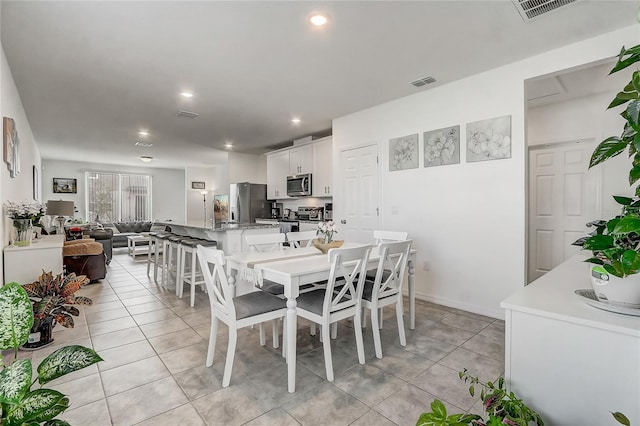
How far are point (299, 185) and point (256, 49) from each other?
3299mm

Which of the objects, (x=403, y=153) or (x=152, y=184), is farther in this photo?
(x=152, y=184)

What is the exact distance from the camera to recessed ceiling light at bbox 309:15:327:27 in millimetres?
2258

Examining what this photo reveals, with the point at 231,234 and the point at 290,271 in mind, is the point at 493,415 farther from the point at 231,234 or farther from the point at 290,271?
the point at 231,234

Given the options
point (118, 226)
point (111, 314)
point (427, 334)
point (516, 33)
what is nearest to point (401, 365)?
point (427, 334)

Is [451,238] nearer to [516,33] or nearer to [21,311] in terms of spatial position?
[516,33]

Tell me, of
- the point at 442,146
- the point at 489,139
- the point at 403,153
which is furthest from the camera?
the point at 403,153

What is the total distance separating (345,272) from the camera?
2176 millimetres

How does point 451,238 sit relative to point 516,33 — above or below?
below

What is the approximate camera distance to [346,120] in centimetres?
469

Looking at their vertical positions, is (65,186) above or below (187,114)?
below

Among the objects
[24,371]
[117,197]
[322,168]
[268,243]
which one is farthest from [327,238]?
[117,197]

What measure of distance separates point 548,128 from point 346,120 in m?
2.69

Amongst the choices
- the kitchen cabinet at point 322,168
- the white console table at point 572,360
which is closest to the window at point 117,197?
the kitchen cabinet at point 322,168

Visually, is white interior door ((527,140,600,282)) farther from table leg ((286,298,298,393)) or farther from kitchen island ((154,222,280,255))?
table leg ((286,298,298,393))
